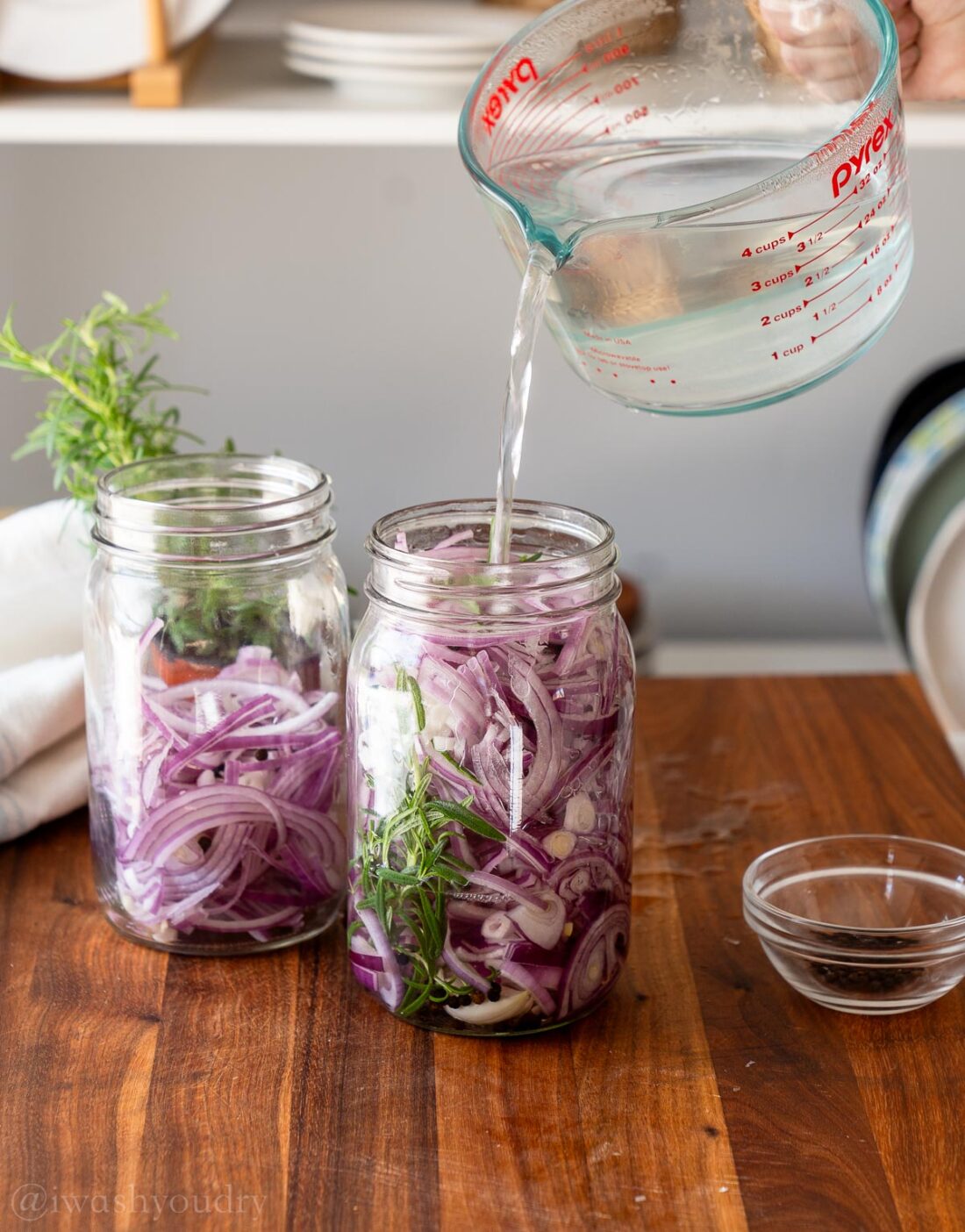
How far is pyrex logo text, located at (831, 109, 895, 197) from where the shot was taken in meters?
0.65

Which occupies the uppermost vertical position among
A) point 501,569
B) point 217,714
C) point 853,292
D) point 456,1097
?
point 853,292

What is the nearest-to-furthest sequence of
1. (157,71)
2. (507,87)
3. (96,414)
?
(507,87)
(96,414)
(157,71)

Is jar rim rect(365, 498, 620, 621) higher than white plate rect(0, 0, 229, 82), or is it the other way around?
white plate rect(0, 0, 229, 82)

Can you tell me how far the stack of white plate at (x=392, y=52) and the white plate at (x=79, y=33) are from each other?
0.26ft

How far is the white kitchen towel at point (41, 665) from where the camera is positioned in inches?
35.2

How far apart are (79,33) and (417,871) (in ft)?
2.54

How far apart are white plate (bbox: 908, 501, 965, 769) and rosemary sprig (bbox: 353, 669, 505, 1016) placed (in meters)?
0.74

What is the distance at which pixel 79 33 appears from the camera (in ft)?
3.69

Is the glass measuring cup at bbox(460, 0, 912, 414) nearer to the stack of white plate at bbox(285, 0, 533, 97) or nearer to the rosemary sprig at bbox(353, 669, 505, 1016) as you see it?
the rosemary sprig at bbox(353, 669, 505, 1016)

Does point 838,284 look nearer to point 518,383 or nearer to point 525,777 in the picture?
point 518,383

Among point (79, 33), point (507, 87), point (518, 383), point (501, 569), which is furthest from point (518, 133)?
point (79, 33)

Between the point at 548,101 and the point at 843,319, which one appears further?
the point at 548,101

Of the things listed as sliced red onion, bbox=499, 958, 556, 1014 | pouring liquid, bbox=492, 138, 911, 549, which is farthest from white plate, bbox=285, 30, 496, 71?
sliced red onion, bbox=499, 958, 556, 1014

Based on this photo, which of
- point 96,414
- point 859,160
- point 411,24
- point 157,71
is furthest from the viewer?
point 411,24
